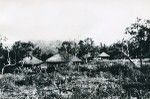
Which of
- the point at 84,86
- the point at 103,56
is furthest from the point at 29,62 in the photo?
the point at 84,86

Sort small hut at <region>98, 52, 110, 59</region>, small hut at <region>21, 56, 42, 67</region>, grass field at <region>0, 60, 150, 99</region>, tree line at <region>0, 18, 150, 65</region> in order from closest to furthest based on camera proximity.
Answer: grass field at <region>0, 60, 150, 99</region> → tree line at <region>0, 18, 150, 65</region> → small hut at <region>21, 56, 42, 67</region> → small hut at <region>98, 52, 110, 59</region>

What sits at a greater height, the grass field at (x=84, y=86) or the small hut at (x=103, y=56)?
the small hut at (x=103, y=56)

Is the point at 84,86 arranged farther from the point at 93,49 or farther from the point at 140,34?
the point at 93,49

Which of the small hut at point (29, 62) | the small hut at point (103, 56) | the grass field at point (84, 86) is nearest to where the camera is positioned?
the grass field at point (84, 86)

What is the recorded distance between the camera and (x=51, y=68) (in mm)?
38344

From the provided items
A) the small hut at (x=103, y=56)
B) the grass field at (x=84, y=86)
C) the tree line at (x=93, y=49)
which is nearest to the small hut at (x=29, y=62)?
the tree line at (x=93, y=49)

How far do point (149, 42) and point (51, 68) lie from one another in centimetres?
1341

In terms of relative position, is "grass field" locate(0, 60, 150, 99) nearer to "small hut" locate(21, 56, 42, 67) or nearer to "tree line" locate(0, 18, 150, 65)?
"tree line" locate(0, 18, 150, 65)

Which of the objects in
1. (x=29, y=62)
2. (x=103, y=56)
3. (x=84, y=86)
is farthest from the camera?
(x=103, y=56)

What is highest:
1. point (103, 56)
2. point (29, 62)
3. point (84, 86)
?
point (103, 56)

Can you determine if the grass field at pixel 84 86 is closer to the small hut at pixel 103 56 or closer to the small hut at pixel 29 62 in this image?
the small hut at pixel 29 62

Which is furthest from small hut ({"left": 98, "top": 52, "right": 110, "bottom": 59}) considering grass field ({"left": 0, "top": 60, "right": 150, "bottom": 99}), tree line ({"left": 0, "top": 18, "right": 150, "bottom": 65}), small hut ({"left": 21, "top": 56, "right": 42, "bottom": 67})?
grass field ({"left": 0, "top": 60, "right": 150, "bottom": 99})

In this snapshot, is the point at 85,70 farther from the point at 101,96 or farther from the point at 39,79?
the point at 101,96

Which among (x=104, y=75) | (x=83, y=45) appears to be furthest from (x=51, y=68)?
(x=83, y=45)
